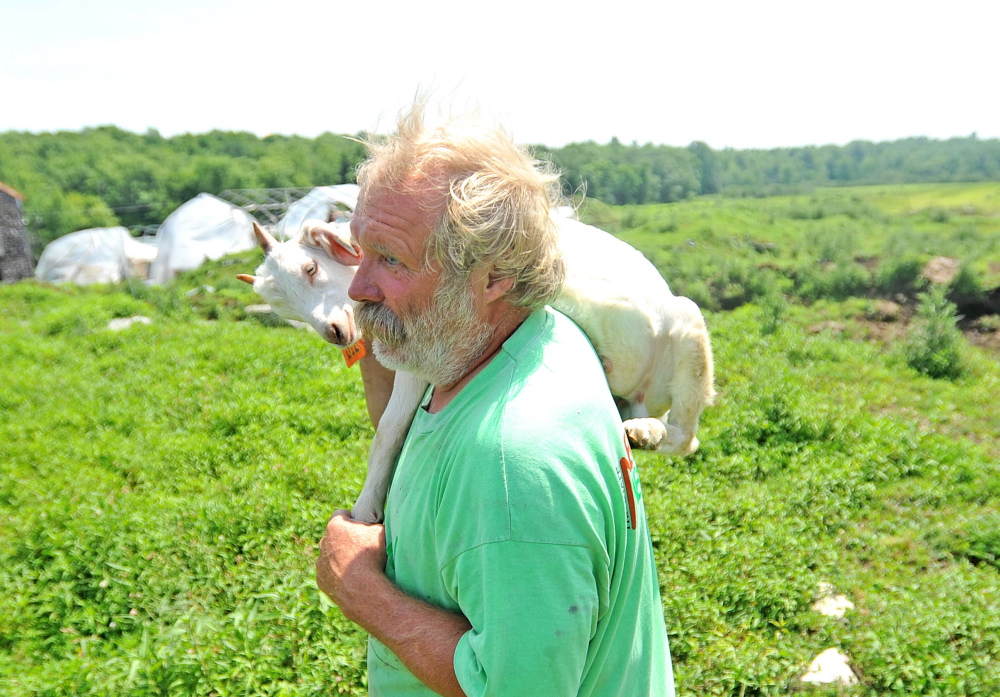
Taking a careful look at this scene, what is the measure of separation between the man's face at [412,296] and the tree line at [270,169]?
26.2 metres

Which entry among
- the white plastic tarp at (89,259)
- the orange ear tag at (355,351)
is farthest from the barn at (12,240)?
the orange ear tag at (355,351)

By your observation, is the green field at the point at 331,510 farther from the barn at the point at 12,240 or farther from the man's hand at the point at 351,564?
the barn at the point at 12,240

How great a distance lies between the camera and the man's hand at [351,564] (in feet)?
5.45

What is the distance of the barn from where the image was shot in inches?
1110

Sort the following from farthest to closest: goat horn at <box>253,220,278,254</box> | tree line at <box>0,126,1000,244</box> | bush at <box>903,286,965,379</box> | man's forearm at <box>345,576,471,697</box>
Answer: tree line at <box>0,126,1000,244</box>
bush at <box>903,286,965,379</box>
goat horn at <box>253,220,278,254</box>
man's forearm at <box>345,576,471,697</box>

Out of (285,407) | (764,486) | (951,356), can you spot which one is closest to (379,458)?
(764,486)

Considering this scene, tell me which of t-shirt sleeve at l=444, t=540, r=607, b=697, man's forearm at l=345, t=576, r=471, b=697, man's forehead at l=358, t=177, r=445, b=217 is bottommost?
man's forearm at l=345, t=576, r=471, b=697

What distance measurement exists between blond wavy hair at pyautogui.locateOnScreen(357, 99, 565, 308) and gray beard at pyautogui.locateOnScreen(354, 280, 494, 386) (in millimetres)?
76

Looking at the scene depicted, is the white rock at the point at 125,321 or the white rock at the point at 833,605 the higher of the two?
the white rock at the point at 833,605

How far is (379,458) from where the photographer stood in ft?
7.44

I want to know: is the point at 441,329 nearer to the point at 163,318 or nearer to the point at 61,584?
the point at 61,584

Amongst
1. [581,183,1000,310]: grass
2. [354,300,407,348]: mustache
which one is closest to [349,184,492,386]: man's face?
[354,300,407,348]: mustache

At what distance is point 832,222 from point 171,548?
68.1 ft

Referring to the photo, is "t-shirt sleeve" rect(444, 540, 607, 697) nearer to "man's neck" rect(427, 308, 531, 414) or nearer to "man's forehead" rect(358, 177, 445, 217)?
"man's neck" rect(427, 308, 531, 414)
